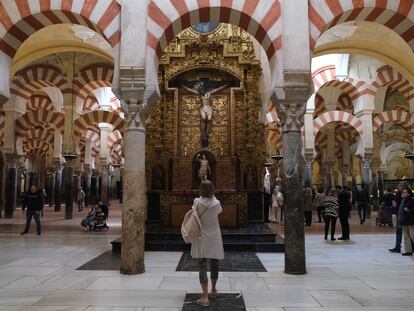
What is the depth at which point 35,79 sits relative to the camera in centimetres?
1152

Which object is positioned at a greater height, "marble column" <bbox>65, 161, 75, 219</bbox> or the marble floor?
"marble column" <bbox>65, 161, 75, 219</bbox>

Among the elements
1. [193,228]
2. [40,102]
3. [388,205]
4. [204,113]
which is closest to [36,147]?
[40,102]

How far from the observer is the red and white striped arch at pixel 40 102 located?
15.2m

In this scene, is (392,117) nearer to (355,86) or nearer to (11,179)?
(355,86)

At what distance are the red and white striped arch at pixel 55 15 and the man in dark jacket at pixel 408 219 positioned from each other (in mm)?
4765

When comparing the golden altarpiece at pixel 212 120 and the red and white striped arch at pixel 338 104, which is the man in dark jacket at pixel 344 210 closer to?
the golden altarpiece at pixel 212 120

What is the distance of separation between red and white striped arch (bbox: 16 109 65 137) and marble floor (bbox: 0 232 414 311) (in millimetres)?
7359

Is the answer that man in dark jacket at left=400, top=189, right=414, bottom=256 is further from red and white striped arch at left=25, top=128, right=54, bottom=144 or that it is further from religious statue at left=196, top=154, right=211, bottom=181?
red and white striped arch at left=25, top=128, right=54, bottom=144

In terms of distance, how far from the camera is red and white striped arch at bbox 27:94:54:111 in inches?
597

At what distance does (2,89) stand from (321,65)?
880 cm

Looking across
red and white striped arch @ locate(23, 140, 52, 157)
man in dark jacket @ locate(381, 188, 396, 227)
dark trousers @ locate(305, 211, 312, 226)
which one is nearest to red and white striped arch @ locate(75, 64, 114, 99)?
dark trousers @ locate(305, 211, 312, 226)

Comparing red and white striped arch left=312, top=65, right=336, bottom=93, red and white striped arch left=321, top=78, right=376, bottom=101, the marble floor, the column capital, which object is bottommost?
the marble floor

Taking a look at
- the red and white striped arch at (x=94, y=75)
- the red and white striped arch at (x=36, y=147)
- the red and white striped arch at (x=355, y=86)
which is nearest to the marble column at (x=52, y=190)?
the red and white striped arch at (x=36, y=147)

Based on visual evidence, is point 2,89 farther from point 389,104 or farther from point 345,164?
point 345,164
